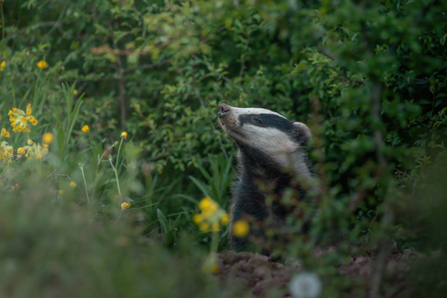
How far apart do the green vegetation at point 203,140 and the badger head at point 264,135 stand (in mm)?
301

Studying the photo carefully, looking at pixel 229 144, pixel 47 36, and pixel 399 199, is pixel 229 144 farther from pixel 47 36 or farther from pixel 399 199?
pixel 399 199

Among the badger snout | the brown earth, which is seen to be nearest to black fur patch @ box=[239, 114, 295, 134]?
the badger snout

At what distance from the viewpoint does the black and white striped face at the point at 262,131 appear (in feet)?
13.2

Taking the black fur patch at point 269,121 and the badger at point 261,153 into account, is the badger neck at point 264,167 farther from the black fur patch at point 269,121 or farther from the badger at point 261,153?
the black fur patch at point 269,121

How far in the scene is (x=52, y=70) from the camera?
541 cm

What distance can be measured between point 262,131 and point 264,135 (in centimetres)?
4

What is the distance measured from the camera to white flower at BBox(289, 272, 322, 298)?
1.82 metres

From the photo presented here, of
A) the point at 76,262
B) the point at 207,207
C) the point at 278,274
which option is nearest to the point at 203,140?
the point at 278,274

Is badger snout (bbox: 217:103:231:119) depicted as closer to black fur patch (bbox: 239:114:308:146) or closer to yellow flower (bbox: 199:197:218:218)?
black fur patch (bbox: 239:114:308:146)

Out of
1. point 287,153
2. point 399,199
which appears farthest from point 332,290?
point 287,153

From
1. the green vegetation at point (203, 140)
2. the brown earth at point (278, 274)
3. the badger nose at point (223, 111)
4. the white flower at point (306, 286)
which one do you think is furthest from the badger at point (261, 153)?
the white flower at point (306, 286)

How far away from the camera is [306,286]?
184 cm

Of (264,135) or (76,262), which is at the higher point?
(76,262)

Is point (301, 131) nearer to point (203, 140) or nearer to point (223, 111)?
point (223, 111)
